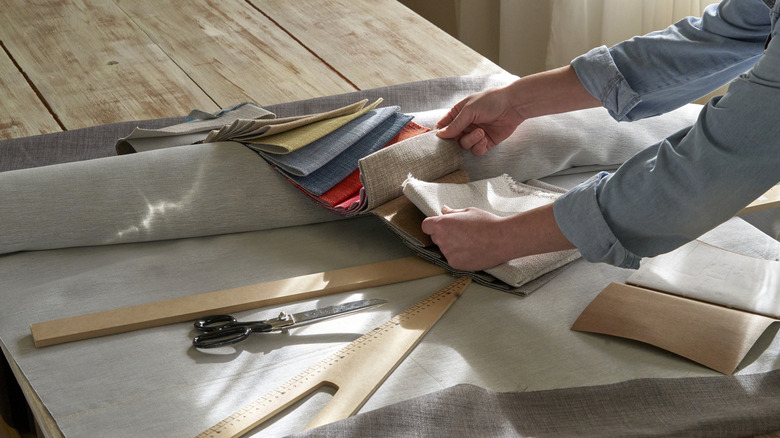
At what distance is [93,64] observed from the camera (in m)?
1.70

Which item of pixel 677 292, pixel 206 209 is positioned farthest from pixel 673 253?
pixel 206 209

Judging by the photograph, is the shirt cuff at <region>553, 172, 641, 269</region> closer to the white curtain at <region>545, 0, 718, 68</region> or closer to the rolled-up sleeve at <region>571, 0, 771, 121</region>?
the rolled-up sleeve at <region>571, 0, 771, 121</region>

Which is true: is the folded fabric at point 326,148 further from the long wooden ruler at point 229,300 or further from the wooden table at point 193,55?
the wooden table at point 193,55

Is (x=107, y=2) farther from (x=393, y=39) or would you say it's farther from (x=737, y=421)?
(x=737, y=421)

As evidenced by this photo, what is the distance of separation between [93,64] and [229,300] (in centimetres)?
89

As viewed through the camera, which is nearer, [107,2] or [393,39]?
[393,39]

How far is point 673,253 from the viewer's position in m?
1.08

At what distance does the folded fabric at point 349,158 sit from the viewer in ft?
3.93

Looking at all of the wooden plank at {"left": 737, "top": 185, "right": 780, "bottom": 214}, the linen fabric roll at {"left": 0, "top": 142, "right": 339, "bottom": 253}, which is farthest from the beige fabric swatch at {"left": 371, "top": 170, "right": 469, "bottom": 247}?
A: the wooden plank at {"left": 737, "top": 185, "right": 780, "bottom": 214}

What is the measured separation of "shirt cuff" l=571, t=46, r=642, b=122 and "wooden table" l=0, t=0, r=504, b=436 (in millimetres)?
459

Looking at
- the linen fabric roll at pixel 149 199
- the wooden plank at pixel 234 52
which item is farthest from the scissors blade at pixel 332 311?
the wooden plank at pixel 234 52

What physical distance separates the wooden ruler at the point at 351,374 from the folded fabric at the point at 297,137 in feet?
1.08

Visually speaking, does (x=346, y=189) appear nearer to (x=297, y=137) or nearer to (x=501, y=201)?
(x=297, y=137)

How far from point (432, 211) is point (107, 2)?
126 cm
